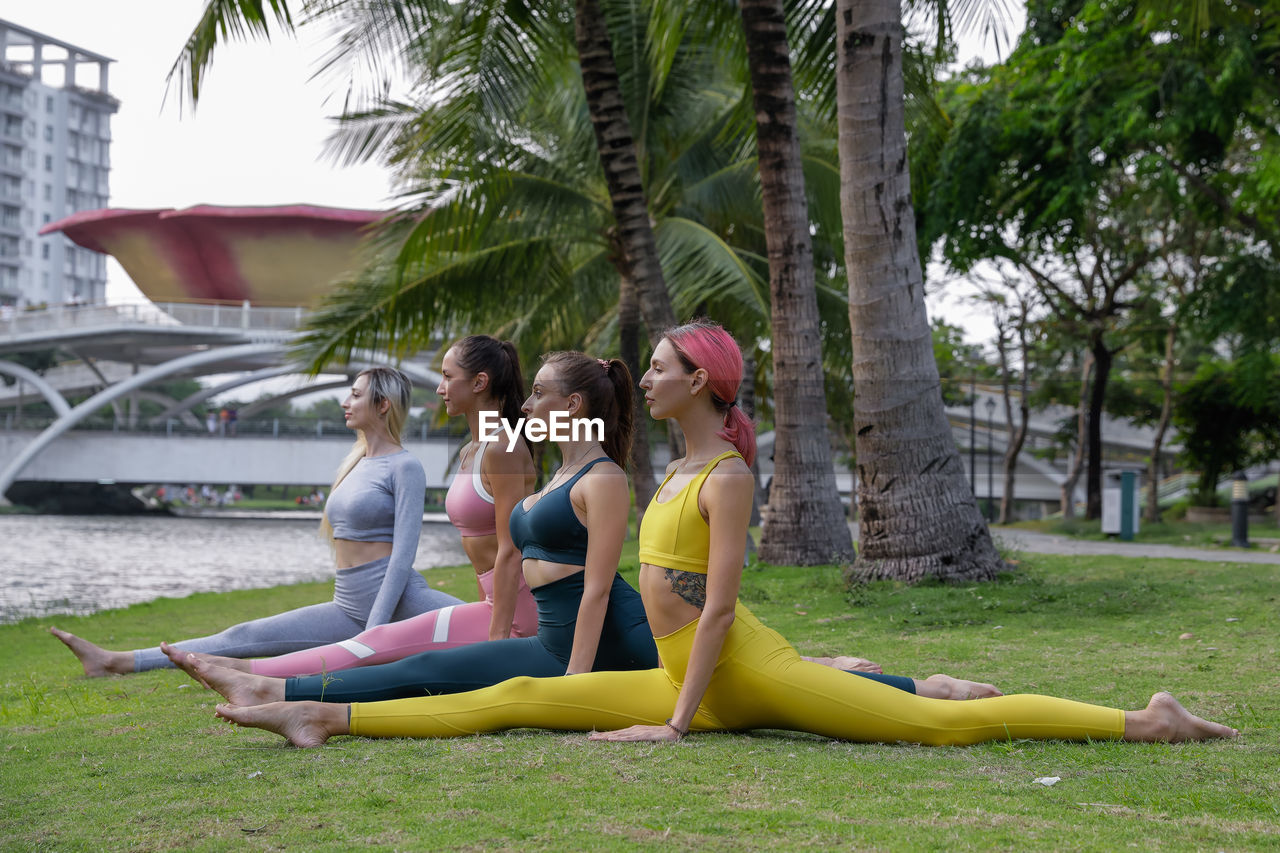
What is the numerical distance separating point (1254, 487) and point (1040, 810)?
3180 cm

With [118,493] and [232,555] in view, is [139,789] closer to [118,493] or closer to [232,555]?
[232,555]

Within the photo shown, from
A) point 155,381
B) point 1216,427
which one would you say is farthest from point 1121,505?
point 155,381

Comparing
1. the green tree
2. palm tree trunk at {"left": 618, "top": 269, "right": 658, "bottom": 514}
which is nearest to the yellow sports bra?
palm tree trunk at {"left": 618, "top": 269, "right": 658, "bottom": 514}

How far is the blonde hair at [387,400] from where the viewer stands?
5426mm

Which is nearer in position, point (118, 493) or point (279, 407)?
point (118, 493)

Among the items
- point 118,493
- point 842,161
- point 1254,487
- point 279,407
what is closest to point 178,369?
point 118,493

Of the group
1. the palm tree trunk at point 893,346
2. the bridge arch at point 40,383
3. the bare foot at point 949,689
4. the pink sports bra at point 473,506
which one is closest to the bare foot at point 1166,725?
the bare foot at point 949,689

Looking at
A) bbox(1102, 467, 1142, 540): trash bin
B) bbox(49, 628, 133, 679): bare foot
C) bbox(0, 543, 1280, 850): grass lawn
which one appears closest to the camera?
bbox(0, 543, 1280, 850): grass lawn

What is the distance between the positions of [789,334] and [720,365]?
720 centimetres

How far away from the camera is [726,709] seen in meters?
3.72

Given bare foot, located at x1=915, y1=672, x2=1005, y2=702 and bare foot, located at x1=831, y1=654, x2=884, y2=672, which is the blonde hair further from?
bare foot, located at x1=915, y1=672, x2=1005, y2=702

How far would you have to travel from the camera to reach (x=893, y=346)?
8633 millimetres

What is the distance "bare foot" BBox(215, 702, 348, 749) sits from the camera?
367 cm

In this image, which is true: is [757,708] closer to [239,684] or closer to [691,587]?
[691,587]
